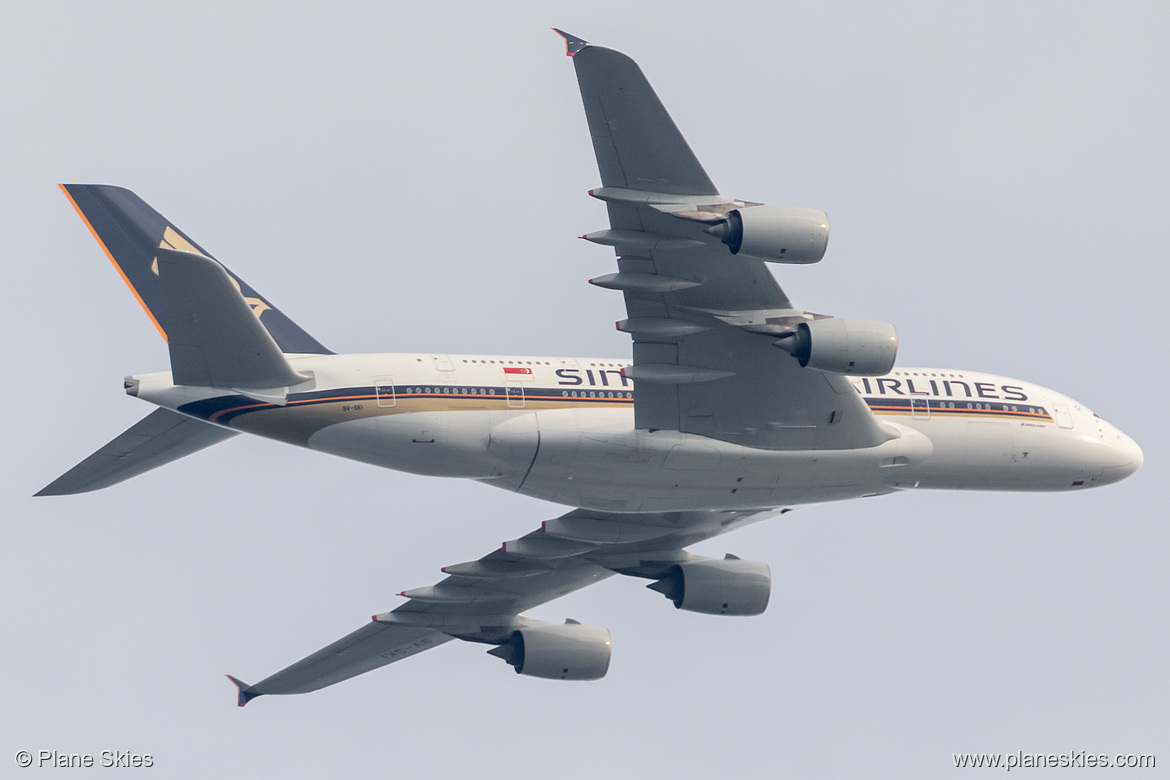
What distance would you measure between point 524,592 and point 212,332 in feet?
45.0

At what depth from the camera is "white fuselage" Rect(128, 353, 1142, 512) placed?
30.0m

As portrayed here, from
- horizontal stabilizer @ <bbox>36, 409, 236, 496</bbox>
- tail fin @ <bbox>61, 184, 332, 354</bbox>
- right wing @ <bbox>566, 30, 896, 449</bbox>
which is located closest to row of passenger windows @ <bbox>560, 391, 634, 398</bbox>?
right wing @ <bbox>566, 30, 896, 449</bbox>

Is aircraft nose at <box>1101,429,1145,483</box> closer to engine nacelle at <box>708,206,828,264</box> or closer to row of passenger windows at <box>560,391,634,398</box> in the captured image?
row of passenger windows at <box>560,391,634,398</box>

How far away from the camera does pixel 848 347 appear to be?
29516 millimetres

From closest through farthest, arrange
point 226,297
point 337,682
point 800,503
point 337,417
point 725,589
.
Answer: point 226,297, point 337,417, point 800,503, point 725,589, point 337,682

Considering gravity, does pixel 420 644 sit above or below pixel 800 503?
below

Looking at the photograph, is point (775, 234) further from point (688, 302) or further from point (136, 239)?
point (136, 239)

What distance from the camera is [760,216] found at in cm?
2736

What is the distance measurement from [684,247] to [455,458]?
635 cm

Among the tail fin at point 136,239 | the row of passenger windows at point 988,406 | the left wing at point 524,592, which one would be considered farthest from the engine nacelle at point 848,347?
the tail fin at point 136,239

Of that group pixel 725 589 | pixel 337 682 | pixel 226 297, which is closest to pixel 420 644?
pixel 337 682

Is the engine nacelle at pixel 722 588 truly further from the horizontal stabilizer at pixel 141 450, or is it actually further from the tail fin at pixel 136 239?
the horizontal stabilizer at pixel 141 450

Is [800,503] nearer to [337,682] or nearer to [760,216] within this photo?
[760,216]

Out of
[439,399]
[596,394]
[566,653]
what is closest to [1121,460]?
[596,394]
